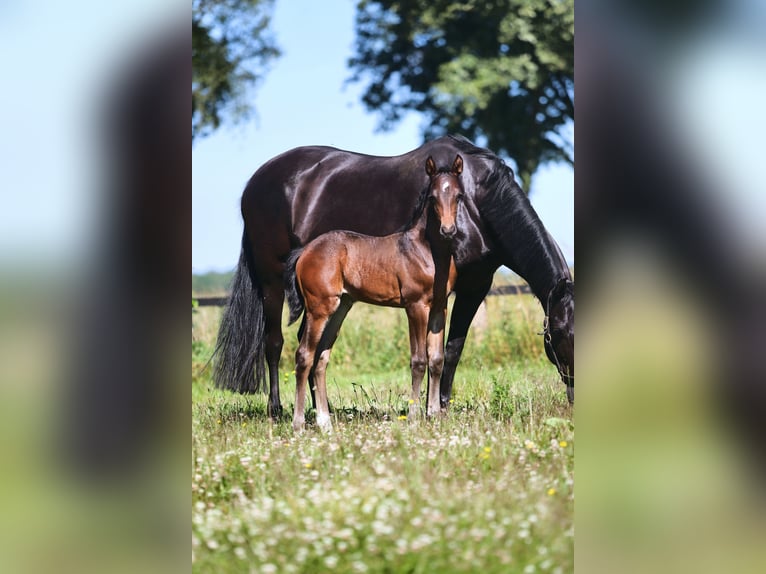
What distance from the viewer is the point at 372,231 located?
16.4 ft

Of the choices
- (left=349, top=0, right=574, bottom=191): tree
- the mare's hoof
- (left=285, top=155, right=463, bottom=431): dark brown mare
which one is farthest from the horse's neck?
Result: (left=349, top=0, right=574, bottom=191): tree

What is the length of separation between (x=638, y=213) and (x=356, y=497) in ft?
5.99

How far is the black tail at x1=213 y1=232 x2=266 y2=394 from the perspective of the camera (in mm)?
Result: 5414

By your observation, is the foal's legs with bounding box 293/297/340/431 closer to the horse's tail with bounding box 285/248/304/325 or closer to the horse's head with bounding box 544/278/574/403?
the horse's tail with bounding box 285/248/304/325

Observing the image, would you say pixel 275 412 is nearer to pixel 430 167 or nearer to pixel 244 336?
pixel 244 336

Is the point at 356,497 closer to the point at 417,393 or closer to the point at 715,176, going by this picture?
the point at 417,393

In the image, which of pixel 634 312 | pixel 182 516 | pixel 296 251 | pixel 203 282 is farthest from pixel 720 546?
pixel 203 282

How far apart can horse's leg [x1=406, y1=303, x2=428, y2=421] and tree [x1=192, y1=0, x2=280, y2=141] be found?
189 centimetres

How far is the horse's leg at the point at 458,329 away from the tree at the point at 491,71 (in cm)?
345

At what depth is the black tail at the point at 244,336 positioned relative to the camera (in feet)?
17.8

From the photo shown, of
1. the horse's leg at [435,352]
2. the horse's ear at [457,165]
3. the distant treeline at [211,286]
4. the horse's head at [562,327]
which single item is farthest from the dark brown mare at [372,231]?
the distant treeline at [211,286]

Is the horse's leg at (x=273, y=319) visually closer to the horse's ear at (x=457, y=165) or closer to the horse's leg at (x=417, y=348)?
the horse's leg at (x=417, y=348)

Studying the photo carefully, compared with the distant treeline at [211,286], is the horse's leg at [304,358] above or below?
below

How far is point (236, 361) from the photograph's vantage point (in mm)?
5441
